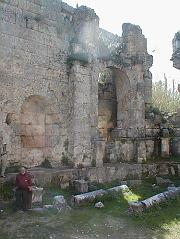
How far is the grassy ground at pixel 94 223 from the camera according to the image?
7598mm

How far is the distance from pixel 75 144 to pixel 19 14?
4.60m

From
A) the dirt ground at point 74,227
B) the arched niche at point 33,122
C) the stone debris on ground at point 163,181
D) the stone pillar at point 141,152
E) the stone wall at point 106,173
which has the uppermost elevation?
the arched niche at point 33,122

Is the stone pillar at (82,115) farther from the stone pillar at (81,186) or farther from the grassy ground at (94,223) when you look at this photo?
the grassy ground at (94,223)

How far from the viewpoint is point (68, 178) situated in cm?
1136

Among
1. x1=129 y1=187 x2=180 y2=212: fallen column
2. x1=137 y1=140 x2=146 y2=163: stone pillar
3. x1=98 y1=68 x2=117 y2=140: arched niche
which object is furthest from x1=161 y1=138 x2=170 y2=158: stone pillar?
x1=129 y1=187 x2=180 y2=212: fallen column

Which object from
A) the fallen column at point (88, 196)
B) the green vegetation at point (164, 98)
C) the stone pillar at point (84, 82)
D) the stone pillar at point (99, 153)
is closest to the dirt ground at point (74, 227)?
the fallen column at point (88, 196)

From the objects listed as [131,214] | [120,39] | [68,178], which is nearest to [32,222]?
[131,214]

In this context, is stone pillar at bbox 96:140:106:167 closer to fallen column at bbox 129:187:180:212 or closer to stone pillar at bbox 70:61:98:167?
stone pillar at bbox 70:61:98:167

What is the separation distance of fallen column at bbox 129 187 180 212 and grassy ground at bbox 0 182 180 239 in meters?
0.17

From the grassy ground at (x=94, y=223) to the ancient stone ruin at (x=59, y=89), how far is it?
2.42m

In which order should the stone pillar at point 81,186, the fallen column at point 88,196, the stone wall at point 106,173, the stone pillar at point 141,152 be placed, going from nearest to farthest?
the fallen column at point 88,196
the stone wall at point 106,173
the stone pillar at point 81,186
the stone pillar at point 141,152

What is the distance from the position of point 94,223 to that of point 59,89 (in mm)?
5288

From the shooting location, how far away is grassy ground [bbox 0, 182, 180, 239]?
760cm

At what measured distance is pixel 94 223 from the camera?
8359mm
